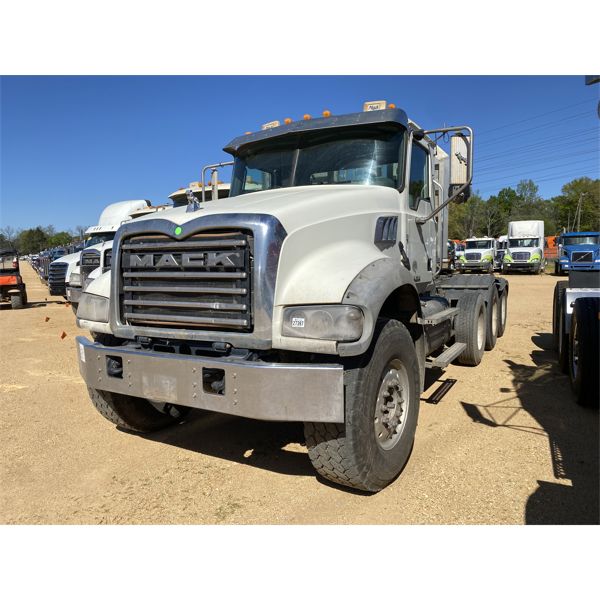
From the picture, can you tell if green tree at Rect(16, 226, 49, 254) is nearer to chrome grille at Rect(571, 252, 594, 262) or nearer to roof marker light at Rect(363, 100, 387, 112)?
chrome grille at Rect(571, 252, 594, 262)

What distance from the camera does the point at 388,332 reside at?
329 cm

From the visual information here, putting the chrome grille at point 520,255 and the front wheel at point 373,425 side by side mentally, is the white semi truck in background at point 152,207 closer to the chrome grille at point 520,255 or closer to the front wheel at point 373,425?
the front wheel at point 373,425

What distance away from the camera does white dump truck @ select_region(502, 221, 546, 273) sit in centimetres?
2877

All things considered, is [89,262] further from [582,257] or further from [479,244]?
[479,244]

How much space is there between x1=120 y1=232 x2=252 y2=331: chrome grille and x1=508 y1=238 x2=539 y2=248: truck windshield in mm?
30196

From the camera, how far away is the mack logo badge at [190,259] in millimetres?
3015

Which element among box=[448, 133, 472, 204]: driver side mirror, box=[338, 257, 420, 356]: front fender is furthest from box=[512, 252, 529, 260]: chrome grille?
box=[338, 257, 420, 356]: front fender

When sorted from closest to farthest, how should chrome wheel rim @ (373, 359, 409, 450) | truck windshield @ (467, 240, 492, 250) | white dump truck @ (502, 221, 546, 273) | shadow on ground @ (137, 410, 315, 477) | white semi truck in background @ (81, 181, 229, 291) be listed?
chrome wheel rim @ (373, 359, 409, 450), shadow on ground @ (137, 410, 315, 477), white semi truck in background @ (81, 181, 229, 291), white dump truck @ (502, 221, 546, 273), truck windshield @ (467, 240, 492, 250)

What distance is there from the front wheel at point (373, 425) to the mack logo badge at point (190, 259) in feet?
3.30

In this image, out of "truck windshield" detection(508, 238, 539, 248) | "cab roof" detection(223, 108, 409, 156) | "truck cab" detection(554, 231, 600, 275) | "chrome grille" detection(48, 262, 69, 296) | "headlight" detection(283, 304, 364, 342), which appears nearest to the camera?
"headlight" detection(283, 304, 364, 342)

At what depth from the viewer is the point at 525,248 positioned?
2912cm

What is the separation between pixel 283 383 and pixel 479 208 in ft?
239

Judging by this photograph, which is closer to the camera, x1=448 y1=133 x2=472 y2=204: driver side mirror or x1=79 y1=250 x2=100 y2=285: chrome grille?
x1=448 y1=133 x2=472 y2=204: driver side mirror

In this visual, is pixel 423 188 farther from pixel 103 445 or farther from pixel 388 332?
pixel 103 445
